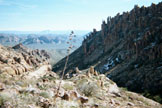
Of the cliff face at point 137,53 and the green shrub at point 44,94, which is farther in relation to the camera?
the cliff face at point 137,53

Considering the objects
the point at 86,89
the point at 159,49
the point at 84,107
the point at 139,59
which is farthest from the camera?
the point at 139,59

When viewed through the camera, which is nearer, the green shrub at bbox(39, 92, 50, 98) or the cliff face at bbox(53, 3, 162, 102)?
the green shrub at bbox(39, 92, 50, 98)

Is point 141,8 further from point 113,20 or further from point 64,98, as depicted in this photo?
point 64,98

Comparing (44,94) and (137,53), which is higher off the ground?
(44,94)

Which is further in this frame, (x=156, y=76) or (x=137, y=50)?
(x=137, y=50)

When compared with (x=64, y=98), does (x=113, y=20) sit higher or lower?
higher

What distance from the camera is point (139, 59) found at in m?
52.6

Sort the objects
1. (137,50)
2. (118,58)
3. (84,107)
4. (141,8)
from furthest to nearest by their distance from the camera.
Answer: (141,8) → (118,58) → (137,50) → (84,107)

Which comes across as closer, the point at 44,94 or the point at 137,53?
the point at 44,94

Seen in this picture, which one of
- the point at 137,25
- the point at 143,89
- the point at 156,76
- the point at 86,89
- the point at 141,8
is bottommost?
the point at 143,89

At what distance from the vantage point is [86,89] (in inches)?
488

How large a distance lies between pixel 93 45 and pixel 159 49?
54097 millimetres

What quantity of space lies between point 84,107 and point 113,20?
9716 cm

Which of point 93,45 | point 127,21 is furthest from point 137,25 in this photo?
point 93,45
